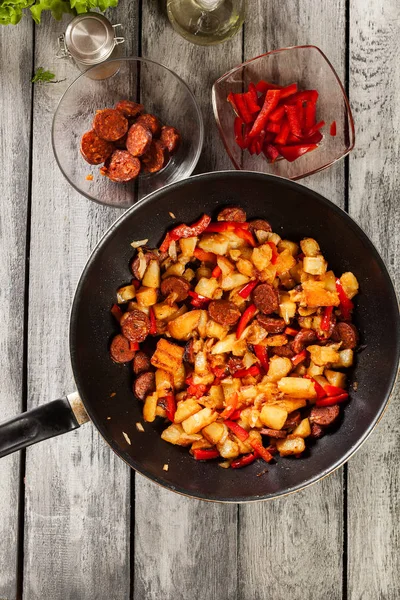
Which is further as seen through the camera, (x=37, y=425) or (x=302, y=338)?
(x=302, y=338)

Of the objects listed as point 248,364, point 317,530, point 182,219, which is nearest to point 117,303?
point 182,219

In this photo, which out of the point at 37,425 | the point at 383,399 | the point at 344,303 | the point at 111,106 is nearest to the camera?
the point at 37,425

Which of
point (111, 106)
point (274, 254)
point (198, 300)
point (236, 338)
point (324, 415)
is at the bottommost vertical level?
point (324, 415)

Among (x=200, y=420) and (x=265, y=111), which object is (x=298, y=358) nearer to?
(x=200, y=420)

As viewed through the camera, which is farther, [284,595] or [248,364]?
[284,595]

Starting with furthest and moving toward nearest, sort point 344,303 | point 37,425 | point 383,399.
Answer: point 344,303, point 383,399, point 37,425

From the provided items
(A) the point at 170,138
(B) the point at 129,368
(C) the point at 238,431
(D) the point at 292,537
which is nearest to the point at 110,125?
(A) the point at 170,138

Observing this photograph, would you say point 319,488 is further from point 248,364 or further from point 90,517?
point 90,517
